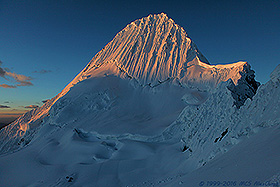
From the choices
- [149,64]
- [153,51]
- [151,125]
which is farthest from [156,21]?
[151,125]

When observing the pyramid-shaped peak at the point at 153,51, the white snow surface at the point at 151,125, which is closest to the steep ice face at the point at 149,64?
the pyramid-shaped peak at the point at 153,51

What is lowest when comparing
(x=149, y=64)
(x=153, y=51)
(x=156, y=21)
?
(x=149, y=64)

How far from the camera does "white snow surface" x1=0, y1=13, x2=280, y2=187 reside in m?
4.32

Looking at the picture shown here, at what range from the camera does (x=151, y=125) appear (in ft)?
44.7

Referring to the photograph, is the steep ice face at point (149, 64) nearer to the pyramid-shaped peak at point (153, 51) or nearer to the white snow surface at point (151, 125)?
the pyramid-shaped peak at point (153, 51)

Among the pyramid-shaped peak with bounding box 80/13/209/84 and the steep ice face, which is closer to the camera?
the steep ice face

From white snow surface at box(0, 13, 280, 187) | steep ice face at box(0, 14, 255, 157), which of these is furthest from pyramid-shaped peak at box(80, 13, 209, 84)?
white snow surface at box(0, 13, 280, 187)

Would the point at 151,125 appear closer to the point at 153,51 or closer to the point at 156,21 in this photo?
the point at 153,51

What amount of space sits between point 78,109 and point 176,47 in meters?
12.2

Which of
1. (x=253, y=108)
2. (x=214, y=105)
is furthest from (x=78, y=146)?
(x=253, y=108)

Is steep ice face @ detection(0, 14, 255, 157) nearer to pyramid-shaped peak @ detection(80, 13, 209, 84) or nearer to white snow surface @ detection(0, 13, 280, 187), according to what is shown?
pyramid-shaped peak @ detection(80, 13, 209, 84)

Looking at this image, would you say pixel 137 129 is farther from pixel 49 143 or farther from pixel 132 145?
pixel 49 143

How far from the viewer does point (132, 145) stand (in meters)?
10.3

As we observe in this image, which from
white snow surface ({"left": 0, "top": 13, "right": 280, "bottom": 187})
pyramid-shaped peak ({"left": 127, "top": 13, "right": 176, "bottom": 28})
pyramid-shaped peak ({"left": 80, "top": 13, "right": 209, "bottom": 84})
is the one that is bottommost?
white snow surface ({"left": 0, "top": 13, "right": 280, "bottom": 187})
